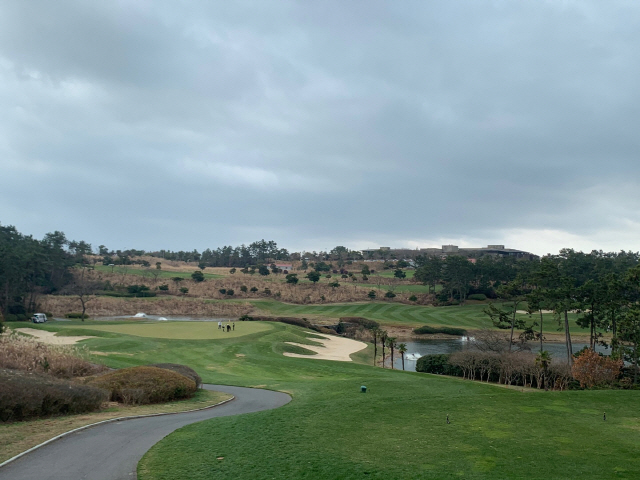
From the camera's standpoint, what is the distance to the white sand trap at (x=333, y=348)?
43.4 meters

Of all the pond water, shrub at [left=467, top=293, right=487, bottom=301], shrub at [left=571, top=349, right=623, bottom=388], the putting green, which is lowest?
the pond water

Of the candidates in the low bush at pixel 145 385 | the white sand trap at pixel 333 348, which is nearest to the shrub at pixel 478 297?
the white sand trap at pixel 333 348

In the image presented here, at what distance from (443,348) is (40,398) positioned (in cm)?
4824

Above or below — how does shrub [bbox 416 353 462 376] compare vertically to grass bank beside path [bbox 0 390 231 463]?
below

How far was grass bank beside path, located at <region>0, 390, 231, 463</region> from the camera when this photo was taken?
11852mm

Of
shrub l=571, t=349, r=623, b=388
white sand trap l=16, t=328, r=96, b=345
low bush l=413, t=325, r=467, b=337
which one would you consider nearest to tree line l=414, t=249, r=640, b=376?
shrub l=571, t=349, r=623, b=388

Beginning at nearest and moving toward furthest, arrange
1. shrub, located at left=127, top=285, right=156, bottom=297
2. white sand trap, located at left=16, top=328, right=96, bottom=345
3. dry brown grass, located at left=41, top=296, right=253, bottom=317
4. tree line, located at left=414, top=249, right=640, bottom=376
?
tree line, located at left=414, top=249, right=640, bottom=376, white sand trap, located at left=16, top=328, right=96, bottom=345, dry brown grass, located at left=41, top=296, right=253, bottom=317, shrub, located at left=127, top=285, right=156, bottom=297

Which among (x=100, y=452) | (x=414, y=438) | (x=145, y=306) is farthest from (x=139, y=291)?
(x=414, y=438)

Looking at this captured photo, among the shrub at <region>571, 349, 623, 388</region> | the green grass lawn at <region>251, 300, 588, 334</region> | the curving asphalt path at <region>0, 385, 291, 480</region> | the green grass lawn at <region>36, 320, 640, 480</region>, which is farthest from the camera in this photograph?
the green grass lawn at <region>251, 300, 588, 334</region>

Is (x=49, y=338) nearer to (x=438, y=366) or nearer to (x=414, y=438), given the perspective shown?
(x=438, y=366)

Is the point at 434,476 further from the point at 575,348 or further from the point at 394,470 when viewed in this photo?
the point at 575,348

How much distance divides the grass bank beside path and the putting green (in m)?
26.7

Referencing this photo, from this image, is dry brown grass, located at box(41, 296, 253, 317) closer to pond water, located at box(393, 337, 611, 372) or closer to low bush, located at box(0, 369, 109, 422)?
pond water, located at box(393, 337, 611, 372)

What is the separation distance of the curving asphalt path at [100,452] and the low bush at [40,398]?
212 centimetres
